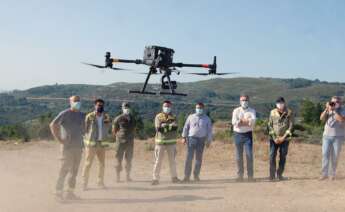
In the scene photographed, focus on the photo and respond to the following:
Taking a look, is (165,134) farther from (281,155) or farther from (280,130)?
(281,155)

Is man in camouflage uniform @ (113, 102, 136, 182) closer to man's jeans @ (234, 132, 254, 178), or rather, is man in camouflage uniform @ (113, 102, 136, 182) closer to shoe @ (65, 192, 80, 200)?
shoe @ (65, 192, 80, 200)

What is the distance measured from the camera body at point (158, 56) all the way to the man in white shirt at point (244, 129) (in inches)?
83.7

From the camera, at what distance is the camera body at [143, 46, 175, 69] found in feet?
40.0

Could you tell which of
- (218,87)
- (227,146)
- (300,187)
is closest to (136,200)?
(300,187)

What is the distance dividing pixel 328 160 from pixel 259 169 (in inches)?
129

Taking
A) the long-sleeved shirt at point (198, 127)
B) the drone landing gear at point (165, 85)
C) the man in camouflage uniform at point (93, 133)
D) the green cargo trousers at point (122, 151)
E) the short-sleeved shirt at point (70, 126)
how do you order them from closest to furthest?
the short-sleeved shirt at point (70, 126), the man in camouflage uniform at point (93, 133), the green cargo trousers at point (122, 151), the long-sleeved shirt at point (198, 127), the drone landing gear at point (165, 85)

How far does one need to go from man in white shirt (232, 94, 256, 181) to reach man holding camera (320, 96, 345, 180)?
1.75 m

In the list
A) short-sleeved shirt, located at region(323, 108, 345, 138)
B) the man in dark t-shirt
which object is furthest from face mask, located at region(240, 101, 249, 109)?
the man in dark t-shirt

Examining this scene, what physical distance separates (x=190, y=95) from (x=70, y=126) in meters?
38.8

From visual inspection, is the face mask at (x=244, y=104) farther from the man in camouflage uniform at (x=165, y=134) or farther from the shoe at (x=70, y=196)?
the shoe at (x=70, y=196)

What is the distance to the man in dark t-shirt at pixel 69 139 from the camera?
370 inches

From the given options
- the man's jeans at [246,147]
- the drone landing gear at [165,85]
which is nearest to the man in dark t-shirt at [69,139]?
the drone landing gear at [165,85]

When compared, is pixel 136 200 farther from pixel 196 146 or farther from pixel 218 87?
pixel 218 87

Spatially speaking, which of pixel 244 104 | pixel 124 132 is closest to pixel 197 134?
pixel 244 104
